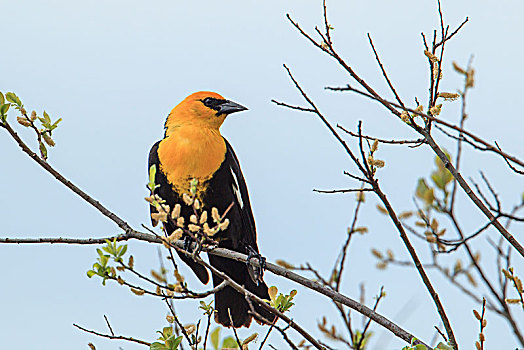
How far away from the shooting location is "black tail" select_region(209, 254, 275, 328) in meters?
3.98

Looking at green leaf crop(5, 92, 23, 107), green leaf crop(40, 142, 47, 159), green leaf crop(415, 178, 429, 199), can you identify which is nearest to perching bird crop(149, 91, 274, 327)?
green leaf crop(415, 178, 429, 199)

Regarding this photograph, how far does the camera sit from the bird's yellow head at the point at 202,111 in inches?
161

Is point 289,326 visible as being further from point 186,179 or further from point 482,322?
point 186,179

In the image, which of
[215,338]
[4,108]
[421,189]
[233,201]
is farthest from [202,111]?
[215,338]

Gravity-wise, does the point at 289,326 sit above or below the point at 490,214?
below

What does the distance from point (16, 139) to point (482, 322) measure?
1.86 meters

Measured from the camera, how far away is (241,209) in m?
3.86

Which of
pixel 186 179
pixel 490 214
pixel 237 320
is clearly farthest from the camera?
pixel 237 320

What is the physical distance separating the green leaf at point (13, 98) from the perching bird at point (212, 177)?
129 cm

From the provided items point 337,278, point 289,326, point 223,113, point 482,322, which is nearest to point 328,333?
point 337,278

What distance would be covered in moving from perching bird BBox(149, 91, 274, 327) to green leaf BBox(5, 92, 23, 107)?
4.24ft

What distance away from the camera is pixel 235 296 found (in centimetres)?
408

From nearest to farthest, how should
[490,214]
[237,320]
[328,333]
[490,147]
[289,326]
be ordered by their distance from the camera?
[490,147] → [289,326] → [490,214] → [328,333] → [237,320]

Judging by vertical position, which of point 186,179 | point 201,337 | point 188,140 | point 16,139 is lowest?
point 201,337
